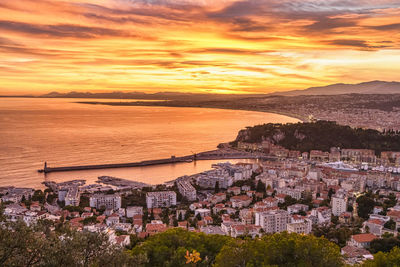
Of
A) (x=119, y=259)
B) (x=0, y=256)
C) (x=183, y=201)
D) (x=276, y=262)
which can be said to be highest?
(x=0, y=256)

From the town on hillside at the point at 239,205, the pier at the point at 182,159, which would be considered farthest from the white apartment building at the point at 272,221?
the pier at the point at 182,159

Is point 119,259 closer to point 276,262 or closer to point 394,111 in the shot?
point 276,262

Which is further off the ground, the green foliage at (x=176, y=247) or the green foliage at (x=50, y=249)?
the green foliage at (x=50, y=249)

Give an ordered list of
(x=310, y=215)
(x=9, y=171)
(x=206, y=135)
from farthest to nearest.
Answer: (x=206, y=135)
(x=9, y=171)
(x=310, y=215)

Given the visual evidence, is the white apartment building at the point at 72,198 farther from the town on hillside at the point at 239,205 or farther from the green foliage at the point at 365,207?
the green foliage at the point at 365,207

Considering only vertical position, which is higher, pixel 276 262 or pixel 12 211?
pixel 276 262

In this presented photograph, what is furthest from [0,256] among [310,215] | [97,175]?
[97,175]
